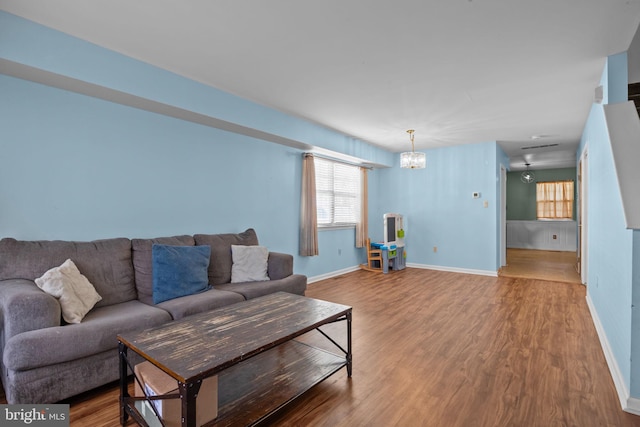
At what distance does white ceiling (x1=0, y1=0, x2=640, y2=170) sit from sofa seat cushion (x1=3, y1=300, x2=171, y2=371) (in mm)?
2046

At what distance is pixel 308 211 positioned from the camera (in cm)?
486

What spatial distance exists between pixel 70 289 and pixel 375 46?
2.85m

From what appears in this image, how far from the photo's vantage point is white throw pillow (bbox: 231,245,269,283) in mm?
3342

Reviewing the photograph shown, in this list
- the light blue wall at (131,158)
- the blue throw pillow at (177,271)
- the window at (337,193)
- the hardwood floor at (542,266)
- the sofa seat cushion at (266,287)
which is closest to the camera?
the light blue wall at (131,158)

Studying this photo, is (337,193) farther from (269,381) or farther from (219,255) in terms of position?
(269,381)

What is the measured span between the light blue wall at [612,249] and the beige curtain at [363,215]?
351cm

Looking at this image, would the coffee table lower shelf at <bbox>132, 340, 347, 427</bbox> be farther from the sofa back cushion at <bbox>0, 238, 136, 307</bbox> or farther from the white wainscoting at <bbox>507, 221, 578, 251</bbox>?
the white wainscoting at <bbox>507, 221, 578, 251</bbox>

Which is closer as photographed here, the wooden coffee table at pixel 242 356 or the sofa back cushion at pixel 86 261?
the wooden coffee table at pixel 242 356

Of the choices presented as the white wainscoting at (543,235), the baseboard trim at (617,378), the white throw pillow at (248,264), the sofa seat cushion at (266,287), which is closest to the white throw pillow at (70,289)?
the sofa seat cushion at (266,287)

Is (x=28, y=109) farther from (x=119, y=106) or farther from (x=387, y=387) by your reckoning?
(x=387, y=387)

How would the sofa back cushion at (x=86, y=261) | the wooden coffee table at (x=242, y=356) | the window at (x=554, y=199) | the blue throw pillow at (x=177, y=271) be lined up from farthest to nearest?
the window at (x=554, y=199) < the blue throw pillow at (x=177, y=271) < the sofa back cushion at (x=86, y=261) < the wooden coffee table at (x=242, y=356)

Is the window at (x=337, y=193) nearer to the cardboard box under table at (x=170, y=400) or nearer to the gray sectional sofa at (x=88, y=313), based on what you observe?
the gray sectional sofa at (x=88, y=313)

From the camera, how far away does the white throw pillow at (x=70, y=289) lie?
2055 millimetres

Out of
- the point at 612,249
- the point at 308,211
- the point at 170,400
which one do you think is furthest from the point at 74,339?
the point at 612,249
